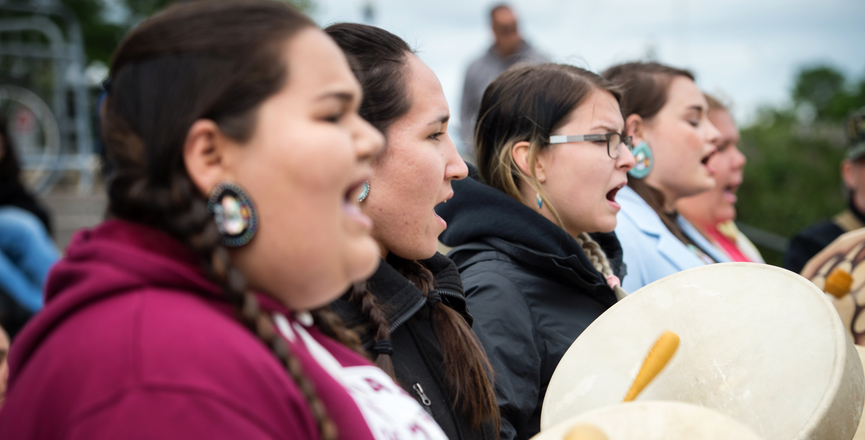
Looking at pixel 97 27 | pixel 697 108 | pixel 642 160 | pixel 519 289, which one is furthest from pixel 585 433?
pixel 97 27

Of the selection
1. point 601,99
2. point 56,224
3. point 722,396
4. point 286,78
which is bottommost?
point 56,224

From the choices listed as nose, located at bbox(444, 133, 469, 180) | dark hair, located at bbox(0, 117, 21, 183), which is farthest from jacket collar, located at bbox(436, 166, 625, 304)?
dark hair, located at bbox(0, 117, 21, 183)

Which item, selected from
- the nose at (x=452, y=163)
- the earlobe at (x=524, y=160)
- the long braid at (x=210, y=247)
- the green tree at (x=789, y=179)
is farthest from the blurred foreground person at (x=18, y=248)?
the green tree at (x=789, y=179)

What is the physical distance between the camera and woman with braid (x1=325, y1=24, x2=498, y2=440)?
5.35ft

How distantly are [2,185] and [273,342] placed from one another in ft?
15.5

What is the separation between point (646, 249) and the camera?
2.98 meters

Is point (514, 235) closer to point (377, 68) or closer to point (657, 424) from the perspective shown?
point (377, 68)

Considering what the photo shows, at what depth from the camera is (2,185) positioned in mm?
4684

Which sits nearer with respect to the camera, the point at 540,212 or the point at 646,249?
the point at 540,212

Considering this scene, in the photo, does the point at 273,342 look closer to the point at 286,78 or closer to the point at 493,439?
the point at 286,78

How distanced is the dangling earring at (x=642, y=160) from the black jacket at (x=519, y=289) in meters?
1.11

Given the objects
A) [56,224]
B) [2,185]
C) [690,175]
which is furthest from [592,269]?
[56,224]

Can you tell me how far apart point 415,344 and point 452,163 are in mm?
550

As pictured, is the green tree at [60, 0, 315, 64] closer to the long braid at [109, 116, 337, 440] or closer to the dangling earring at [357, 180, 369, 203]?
the dangling earring at [357, 180, 369, 203]
